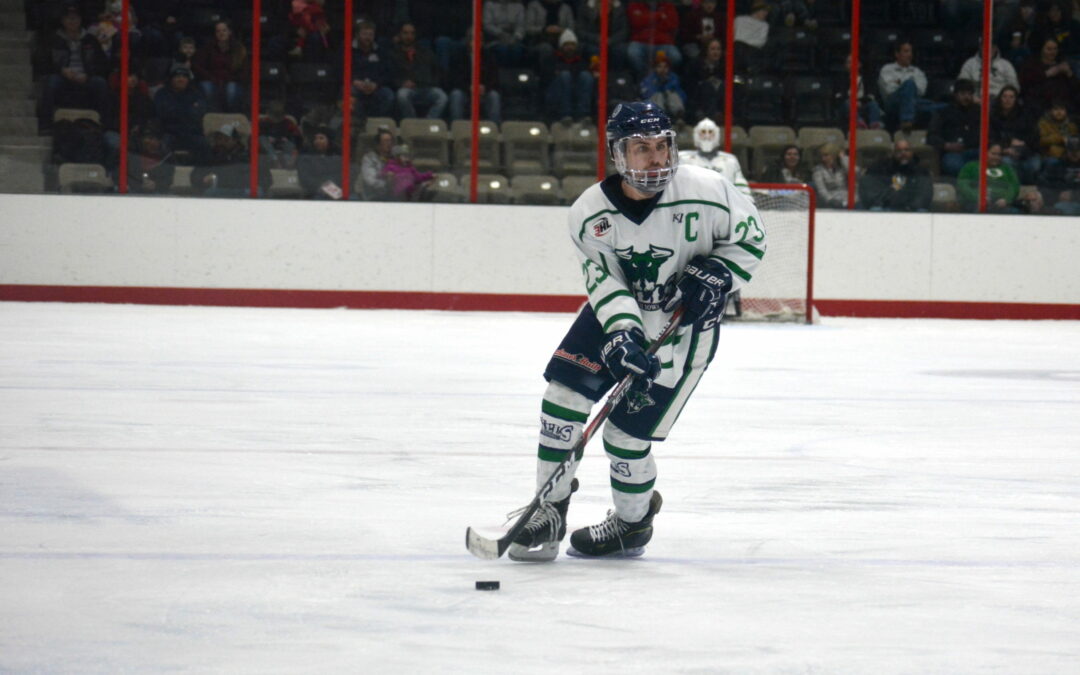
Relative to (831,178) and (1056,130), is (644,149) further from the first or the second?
(1056,130)

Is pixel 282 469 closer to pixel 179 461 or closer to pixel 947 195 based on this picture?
pixel 179 461

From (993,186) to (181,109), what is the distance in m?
6.13

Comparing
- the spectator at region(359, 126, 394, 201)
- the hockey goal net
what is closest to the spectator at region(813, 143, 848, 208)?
the hockey goal net

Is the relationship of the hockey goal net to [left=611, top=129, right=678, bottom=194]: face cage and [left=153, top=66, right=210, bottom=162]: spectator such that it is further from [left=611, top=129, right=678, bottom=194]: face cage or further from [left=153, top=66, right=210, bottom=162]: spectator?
[left=611, top=129, right=678, bottom=194]: face cage

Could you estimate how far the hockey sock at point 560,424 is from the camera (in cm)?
317

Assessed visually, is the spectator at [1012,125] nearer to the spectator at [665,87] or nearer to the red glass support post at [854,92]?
the red glass support post at [854,92]

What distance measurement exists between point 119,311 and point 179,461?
610 cm

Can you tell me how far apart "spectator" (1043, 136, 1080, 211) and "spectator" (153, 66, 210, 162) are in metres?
6.34

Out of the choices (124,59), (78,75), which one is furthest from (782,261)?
(78,75)

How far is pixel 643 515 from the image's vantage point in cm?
323

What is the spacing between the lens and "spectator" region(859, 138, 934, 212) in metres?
11.3

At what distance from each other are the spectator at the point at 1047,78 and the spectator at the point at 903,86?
690mm

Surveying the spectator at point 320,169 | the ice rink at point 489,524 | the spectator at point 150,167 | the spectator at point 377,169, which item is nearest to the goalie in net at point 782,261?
the spectator at point 377,169

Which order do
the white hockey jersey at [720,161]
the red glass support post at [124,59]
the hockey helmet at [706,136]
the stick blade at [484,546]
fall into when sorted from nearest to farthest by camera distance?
the stick blade at [484,546] → the white hockey jersey at [720,161] → the hockey helmet at [706,136] → the red glass support post at [124,59]
